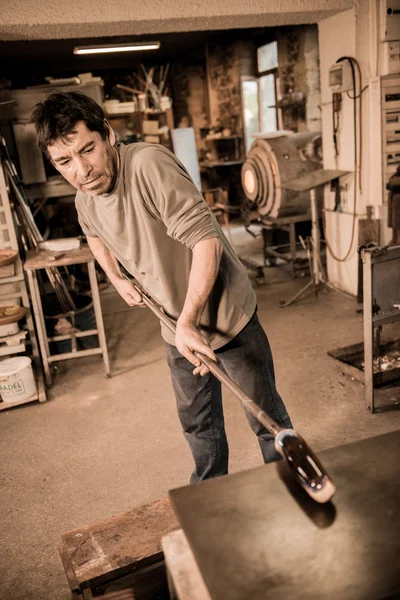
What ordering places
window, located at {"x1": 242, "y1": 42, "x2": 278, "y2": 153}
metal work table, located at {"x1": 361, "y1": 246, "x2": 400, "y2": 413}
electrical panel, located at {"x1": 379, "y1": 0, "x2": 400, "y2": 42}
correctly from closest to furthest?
metal work table, located at {"x1": 361, "y1": 246, "x2": 400, "y2": 413}, electrical panel, located at {"x1": 379, "y1": 0, "x2": 400, "y2": 42}, window, located at {"x1": 242, "y1": 42, "x2": 278, "y2": 153}

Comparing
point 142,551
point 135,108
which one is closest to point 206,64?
point 135,108

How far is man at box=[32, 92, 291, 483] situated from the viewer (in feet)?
5.24

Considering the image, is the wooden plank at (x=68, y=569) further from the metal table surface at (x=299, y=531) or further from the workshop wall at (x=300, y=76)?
the workshop wall at (x=300, y=76)

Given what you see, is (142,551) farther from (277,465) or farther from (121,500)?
(121,500)

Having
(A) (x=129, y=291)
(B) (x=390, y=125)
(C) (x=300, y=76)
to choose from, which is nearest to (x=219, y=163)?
(C) (x=300, y=76)

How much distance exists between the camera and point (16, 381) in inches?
137

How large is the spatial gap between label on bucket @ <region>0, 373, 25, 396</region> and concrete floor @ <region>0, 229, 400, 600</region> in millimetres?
158

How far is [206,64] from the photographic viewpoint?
1050 cm

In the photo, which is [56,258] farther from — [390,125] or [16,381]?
[390,125]

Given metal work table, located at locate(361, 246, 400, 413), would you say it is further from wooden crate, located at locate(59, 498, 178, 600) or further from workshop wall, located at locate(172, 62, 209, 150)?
workshop wall, located at locate(172, 62, 209, 150)

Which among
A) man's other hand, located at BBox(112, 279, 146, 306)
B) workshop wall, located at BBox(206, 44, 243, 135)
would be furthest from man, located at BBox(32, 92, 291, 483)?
workshop wall, located at BBox(206, 44, 243, 135)

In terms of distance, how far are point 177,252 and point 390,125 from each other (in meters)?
3.25

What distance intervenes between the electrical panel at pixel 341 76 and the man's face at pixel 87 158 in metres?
3.36

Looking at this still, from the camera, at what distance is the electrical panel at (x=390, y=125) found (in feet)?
13.8
